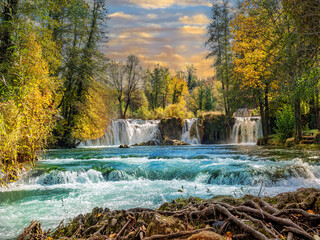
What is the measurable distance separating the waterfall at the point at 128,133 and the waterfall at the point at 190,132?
338cm

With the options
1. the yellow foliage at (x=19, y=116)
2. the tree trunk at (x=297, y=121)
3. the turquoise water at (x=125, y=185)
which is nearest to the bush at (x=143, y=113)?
the tree trunk at (x=297, y=121)

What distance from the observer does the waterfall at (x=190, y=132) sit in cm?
2719

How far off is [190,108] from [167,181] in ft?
141

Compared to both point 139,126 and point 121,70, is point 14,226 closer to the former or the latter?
point 139,126

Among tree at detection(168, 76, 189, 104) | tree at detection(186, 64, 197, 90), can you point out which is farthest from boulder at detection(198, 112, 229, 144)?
tree at detection(186, 64, 197, 90)

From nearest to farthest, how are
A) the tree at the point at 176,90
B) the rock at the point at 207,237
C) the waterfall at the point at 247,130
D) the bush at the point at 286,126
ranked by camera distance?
the rock at the point at 207,237, the bush at the point at 286,126, the waterfall at the point at 247,130, the tree at the point at 176,90

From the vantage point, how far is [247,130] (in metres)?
24.3

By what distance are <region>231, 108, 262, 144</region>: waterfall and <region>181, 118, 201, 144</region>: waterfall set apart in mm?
4369

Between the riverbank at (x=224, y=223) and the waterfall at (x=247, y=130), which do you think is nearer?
the riverbank at (x=224, y=223)

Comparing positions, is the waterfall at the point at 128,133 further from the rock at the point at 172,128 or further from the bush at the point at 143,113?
the bush at the point at 143,113

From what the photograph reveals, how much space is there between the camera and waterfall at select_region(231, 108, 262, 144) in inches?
926

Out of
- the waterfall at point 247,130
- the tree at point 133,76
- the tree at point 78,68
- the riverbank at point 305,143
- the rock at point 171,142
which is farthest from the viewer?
the tree at point 133,76

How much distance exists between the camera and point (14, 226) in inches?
183

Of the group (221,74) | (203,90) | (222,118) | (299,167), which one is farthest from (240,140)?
(203,90)
